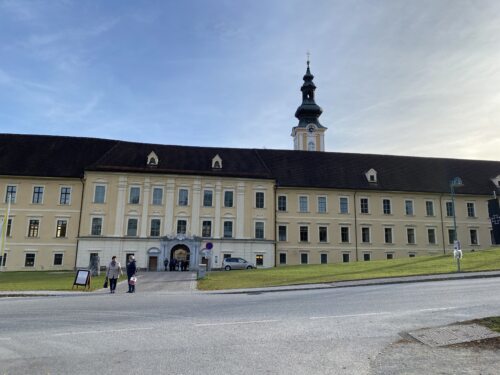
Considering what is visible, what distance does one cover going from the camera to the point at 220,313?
12.6 metres

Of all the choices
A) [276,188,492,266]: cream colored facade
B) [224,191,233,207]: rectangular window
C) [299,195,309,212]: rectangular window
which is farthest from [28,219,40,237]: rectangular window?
[299,195,309,212]: rectangular window

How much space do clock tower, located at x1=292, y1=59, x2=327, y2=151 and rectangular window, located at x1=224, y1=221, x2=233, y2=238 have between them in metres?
29.5

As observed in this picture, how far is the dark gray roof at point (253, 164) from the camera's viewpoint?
4716 cm

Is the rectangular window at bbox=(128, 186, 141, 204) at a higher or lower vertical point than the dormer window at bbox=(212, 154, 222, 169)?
lower

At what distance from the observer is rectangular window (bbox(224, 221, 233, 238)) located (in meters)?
46.5

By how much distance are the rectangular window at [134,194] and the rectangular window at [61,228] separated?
285 inches

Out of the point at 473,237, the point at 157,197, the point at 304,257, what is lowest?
the point at 304,257

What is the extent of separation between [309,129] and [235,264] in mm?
35487

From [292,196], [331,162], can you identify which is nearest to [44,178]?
[292,196]

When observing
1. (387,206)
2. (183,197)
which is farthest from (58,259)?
(387,206)

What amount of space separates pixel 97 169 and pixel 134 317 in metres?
36.5

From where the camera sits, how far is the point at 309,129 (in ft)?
235

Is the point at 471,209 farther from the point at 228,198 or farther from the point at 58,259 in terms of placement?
the point at 58,259

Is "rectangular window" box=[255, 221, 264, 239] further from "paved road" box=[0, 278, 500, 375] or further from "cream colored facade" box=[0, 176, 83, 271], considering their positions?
"paved road" box=[0, 278, 500, 375]
